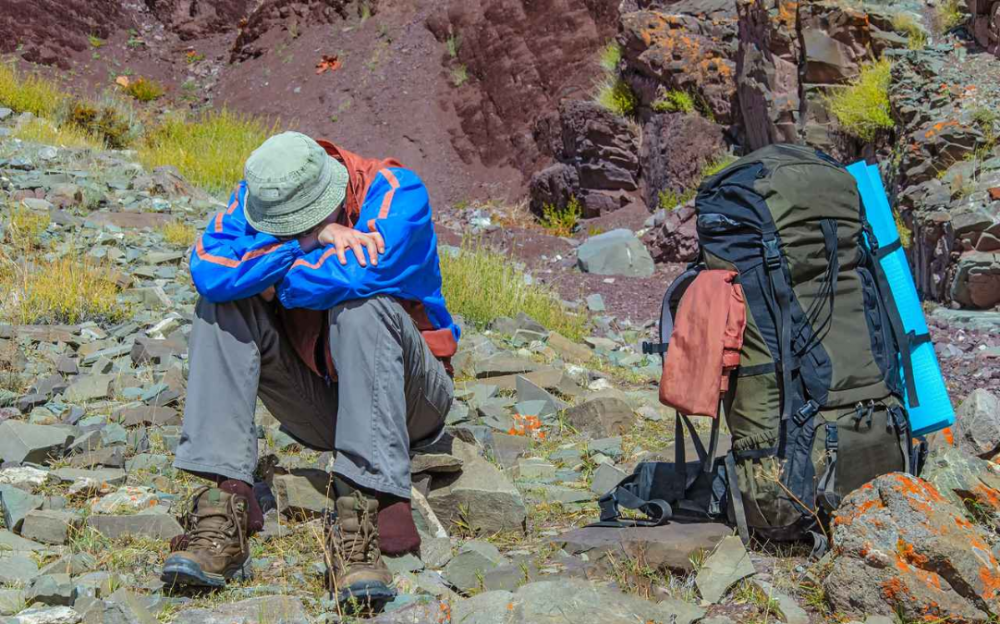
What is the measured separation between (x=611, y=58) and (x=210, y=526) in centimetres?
1151

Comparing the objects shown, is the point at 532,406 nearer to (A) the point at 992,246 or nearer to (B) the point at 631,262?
(A) the point at 992,246

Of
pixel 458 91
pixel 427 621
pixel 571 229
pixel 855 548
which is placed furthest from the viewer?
pixel 458 91

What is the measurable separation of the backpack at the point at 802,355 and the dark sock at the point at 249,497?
1262 millimetres

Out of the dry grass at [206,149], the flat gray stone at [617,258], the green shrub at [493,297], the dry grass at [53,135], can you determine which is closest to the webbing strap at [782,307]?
the green shrub at [493,297]

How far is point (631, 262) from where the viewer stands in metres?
9.31

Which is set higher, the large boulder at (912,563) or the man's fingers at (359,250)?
the man's fingers at (359,250)

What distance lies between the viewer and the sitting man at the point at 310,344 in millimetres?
2348

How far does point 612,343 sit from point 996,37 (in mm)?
4082

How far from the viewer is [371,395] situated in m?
2.42

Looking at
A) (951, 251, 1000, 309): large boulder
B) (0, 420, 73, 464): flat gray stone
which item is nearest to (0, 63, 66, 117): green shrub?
(0, 420, 73, 464): flat gray stone

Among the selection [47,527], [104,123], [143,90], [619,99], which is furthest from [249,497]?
[143,90]

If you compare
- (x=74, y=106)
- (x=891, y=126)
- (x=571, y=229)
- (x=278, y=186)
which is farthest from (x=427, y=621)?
(x=74, y=106)

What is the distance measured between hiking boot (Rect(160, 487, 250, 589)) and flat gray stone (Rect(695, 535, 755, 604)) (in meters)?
1.16

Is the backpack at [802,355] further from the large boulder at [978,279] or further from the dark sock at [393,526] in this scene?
the large boulder at [978,279]
